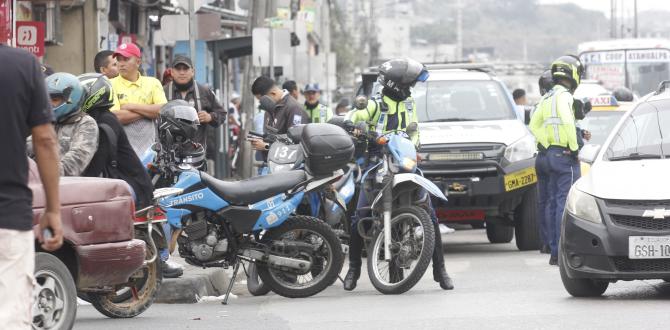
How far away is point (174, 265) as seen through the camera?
12.4 m

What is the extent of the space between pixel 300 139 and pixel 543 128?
11.5 feet

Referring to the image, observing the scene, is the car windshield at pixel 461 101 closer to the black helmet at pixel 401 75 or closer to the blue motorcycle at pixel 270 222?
the black helmet at pixel 401 75

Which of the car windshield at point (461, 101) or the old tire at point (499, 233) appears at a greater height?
the car windshield at point (461, 101)

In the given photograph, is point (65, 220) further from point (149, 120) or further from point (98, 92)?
point (149, 120)

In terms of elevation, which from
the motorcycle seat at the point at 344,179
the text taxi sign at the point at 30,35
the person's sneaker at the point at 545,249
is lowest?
the person's sneaker at the point at 545,249

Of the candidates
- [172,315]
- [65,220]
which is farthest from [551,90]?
[65,220]

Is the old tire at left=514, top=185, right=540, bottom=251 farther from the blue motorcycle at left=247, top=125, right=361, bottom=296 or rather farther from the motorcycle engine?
the motorcycle engine

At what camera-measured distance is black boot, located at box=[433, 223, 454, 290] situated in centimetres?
1195

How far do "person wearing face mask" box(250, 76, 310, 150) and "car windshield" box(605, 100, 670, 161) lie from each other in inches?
171

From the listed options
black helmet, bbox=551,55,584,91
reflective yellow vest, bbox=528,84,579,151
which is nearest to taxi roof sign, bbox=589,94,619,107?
black helmet, bbox=551,55,584,91

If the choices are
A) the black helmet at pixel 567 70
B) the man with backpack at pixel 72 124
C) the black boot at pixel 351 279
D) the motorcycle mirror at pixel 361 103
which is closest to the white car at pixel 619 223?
the black boot at pixel 351 279

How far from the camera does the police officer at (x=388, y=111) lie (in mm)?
12383

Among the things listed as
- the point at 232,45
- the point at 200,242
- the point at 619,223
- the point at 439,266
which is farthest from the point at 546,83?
the point at 232,45

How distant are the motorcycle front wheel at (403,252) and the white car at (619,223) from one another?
1.06 meters
